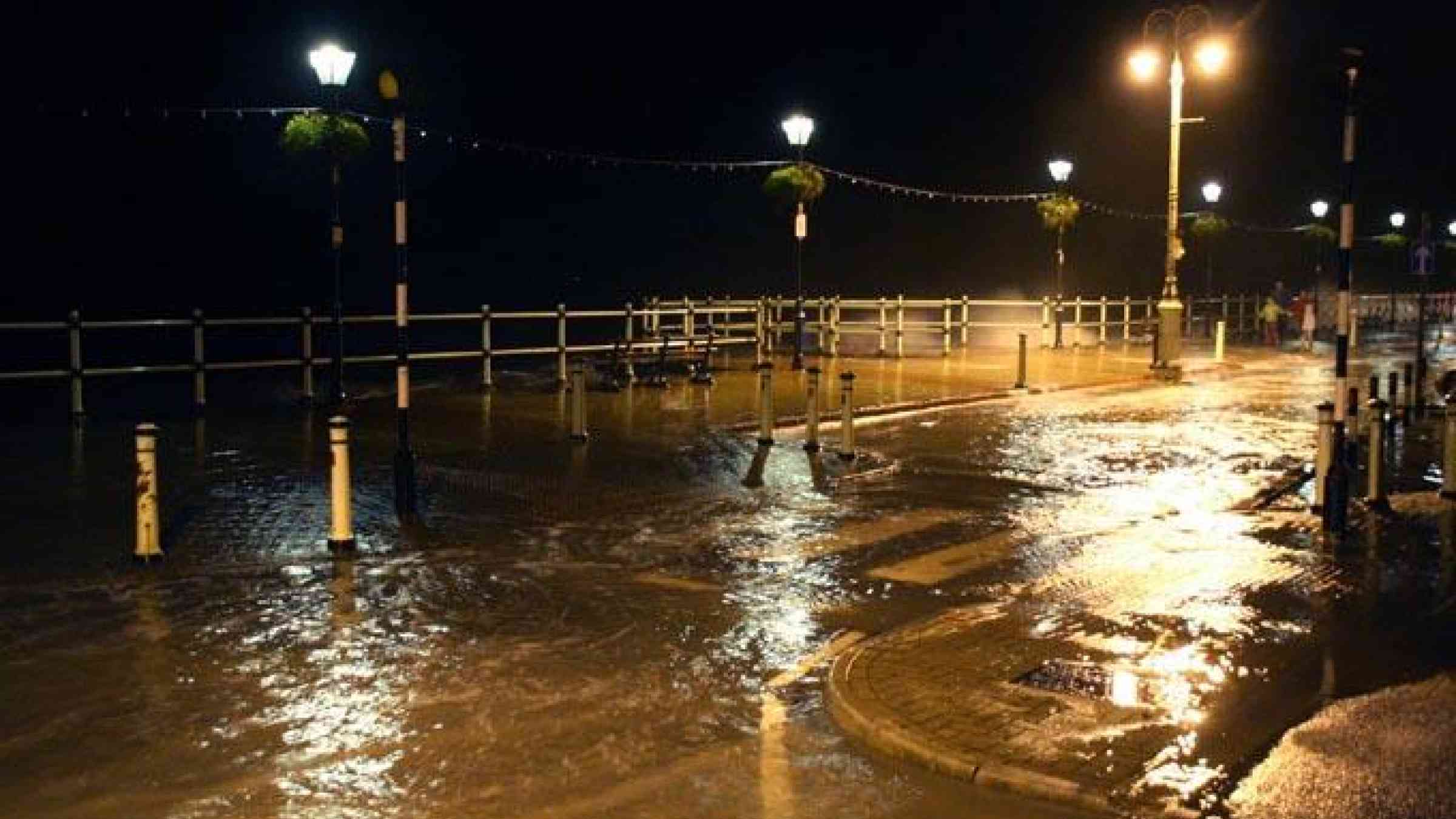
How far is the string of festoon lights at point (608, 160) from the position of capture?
30797 mm

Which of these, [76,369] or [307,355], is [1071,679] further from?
[307,355]

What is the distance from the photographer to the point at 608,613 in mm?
9375

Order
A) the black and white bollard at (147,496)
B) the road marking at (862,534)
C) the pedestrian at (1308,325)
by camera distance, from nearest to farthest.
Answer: the black and white bollard at (147,496), the road marking at (862,534), the pedestrian at (1308,325)

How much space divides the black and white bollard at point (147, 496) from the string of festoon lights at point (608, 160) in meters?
12.8

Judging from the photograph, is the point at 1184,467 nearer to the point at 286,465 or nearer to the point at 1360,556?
the point at 1360,556

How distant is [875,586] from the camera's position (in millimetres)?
10234

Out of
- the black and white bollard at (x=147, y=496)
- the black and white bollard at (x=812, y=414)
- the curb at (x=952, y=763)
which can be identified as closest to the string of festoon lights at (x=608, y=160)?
the black and white bollard at (x=812, y=414)

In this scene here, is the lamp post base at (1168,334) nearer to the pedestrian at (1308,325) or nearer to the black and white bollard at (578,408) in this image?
the pedestrian at (1308,325)

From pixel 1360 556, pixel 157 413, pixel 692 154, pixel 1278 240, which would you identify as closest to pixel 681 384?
pixel 157 413

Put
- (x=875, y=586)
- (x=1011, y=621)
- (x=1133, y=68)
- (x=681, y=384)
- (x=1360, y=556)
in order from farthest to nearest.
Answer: (x=1133, y=68) → (x=681, y=384) → (x=1360, y=556) → (x=875, y=586) → (x=1011, y=621)

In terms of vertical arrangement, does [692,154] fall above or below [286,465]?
above

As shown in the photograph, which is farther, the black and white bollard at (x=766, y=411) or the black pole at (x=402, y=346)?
the black and white bollard at (x=766, y=411)

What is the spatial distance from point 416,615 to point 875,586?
306 centimetres

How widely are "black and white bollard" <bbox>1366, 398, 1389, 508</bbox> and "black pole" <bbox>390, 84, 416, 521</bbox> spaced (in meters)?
8.33
